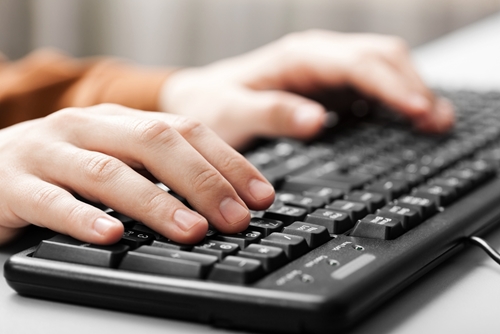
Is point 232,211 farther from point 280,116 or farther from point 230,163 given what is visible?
point 280,116

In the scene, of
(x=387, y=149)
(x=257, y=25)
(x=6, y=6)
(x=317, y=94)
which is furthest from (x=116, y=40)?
(x=387, y=149)

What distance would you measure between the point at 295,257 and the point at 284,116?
37cm

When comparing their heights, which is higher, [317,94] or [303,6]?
[303,6]

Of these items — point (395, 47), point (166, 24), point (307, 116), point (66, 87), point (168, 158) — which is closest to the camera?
point (168, 158)

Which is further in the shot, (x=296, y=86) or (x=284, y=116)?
(x=296, y=86)

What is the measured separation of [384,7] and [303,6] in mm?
299

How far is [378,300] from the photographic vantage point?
1.06 ft

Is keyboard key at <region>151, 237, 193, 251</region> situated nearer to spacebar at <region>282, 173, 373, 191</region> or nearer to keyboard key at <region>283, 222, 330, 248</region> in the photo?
keyboard key at <region>283, 222, 330, 248</region>

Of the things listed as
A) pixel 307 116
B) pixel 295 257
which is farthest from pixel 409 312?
pixel 307 116

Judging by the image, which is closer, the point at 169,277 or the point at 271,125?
the point at 169,277

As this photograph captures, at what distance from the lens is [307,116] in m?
0.69

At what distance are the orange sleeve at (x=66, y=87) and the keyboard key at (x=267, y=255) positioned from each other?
0.60 meters

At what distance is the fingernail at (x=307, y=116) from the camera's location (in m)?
0.69

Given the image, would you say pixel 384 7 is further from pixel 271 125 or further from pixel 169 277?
pixel 169 277
